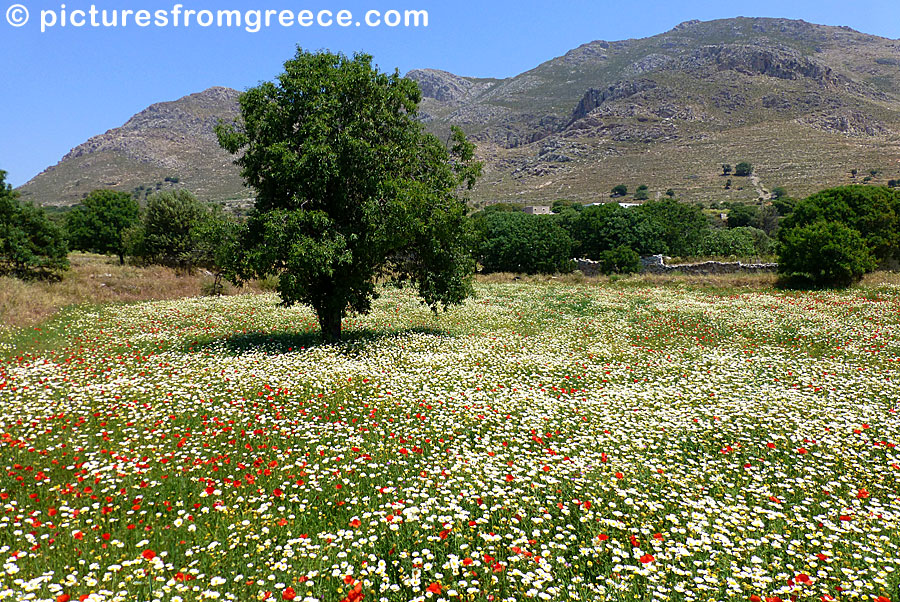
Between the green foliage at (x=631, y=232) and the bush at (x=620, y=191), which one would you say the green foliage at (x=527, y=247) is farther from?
the bush at (x=620, y=191)

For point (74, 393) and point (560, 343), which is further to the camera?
point (560, 343)

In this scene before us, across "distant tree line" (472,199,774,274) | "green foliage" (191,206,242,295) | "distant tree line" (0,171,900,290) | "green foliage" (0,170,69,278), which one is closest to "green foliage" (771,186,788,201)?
"distant tree line" (0,171,900,290)

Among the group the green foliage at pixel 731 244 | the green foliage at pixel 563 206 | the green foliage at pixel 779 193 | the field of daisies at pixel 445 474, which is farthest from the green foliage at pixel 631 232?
the green foliage at pixel 779 193

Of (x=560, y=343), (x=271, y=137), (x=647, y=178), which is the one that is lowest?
(x=560, y=343)

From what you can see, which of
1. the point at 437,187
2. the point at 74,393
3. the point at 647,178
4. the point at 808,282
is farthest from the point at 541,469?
the point at 647,178

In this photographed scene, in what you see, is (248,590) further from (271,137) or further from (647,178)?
(647,178)

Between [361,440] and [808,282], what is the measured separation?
3492 cm

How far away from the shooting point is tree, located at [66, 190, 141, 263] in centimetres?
5441

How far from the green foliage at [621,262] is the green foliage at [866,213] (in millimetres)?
12624

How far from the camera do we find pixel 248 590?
4.81 m

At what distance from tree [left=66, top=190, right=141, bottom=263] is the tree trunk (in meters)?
46.9

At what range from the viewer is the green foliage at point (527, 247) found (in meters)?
50.2

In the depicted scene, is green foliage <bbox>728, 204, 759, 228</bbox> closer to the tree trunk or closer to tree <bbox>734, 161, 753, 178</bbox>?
tree <bbox>734, 161, 753, 178</bbox>

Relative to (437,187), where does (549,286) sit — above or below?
below
